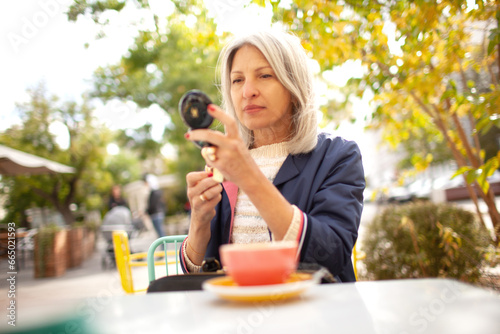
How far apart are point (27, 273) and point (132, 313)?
902 centimetres

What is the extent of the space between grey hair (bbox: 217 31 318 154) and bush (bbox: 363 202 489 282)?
254cm

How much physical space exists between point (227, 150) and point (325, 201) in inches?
18.6

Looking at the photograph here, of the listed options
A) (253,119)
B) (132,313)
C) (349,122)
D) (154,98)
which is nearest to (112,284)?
(349,122)

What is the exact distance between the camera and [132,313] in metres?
0.69

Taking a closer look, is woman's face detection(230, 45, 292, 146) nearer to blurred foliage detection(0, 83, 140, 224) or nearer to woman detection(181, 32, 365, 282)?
woman detection(181, 32, 365, 282)

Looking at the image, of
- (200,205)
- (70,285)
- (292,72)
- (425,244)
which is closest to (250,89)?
(292,72)

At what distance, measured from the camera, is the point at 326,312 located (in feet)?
2.11

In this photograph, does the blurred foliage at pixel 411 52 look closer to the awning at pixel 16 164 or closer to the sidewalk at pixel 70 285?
the sidewalk at pixel 70 285

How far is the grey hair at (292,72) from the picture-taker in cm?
157

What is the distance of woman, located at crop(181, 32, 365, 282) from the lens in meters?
1.17

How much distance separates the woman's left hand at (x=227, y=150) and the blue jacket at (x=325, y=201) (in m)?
0.25

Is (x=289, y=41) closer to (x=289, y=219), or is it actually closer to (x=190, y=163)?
(x=289, y=219)

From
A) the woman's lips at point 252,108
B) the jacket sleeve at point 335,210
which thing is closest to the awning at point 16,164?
the woman's lips at point 252,108

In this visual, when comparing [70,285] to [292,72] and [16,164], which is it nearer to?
[16,164]
